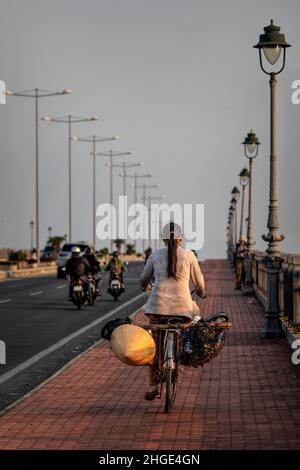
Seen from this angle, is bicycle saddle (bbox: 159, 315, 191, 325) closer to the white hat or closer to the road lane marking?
the white hat

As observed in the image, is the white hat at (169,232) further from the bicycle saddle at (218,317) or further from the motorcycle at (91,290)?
the motorcycle at (91,290)

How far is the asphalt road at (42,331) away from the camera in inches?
650

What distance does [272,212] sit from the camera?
22.2 meters

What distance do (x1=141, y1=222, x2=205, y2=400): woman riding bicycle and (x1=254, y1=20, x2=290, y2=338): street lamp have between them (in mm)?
8748

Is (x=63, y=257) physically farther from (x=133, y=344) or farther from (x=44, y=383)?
(x=133, y=344)

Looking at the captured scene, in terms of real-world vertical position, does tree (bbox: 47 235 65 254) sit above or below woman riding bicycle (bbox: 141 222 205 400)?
below

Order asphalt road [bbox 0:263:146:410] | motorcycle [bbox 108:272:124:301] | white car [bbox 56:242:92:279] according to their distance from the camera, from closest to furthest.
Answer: asphalt road [bbox 0:263:146:410]
motorcycle [bbox 108:272:124:301]
white car [bbox 56:242:92:279]

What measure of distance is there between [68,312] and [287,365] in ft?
48.8

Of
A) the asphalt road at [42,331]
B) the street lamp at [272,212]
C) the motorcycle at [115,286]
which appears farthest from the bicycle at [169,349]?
the motorcycle at [115,286]

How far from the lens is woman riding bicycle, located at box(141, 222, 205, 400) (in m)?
12.3

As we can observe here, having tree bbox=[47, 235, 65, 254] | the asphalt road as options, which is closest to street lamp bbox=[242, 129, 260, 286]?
the asphalt road

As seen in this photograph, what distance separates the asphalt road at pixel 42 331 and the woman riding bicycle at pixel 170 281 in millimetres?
2140

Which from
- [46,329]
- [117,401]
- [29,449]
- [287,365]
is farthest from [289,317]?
[29,449]

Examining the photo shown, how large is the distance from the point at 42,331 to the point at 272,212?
528cm
